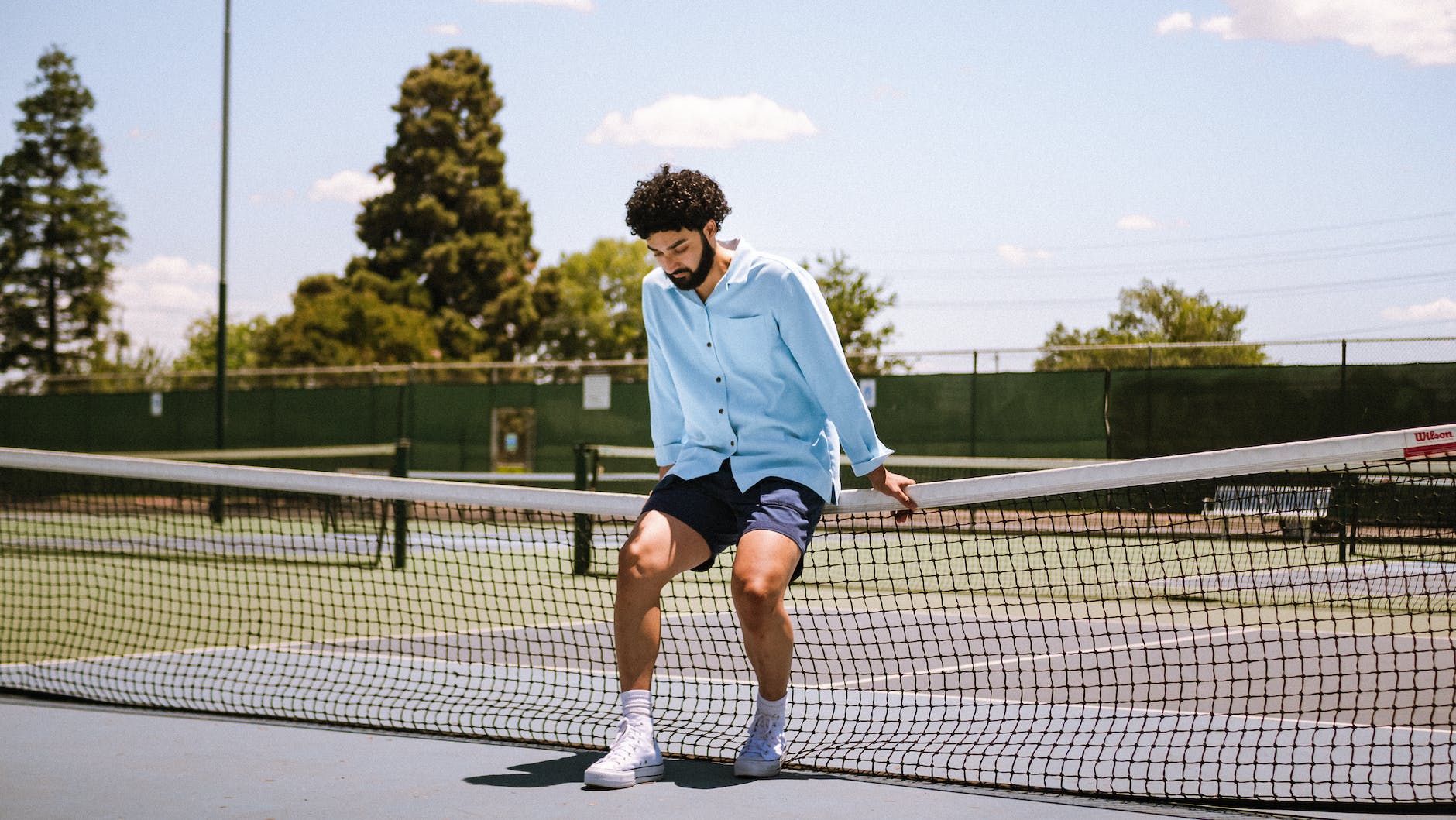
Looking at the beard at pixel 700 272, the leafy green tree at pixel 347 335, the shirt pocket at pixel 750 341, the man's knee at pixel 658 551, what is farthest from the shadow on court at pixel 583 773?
the leafy green tree at pixel 347 335

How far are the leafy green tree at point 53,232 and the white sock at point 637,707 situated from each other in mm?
42826

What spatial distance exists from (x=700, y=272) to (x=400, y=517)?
309 inches

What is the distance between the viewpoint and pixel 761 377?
13.6 ft

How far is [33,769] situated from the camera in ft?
14.1

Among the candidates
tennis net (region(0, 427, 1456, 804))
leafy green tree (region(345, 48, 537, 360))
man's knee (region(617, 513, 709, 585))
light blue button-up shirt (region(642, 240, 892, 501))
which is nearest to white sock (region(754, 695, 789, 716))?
tennis net (region(0, 427, 1456, 804))

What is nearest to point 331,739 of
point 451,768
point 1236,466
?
point 451,768

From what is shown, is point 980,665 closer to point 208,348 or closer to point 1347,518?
point 1347,518

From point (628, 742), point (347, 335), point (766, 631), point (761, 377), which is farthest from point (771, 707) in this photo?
point (347, 335)

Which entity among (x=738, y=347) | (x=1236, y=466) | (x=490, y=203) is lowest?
(x=1236, y=466)

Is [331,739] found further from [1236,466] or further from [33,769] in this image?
[1236,466]

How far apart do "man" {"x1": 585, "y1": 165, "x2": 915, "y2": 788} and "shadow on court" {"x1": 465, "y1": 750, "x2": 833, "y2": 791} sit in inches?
2.6

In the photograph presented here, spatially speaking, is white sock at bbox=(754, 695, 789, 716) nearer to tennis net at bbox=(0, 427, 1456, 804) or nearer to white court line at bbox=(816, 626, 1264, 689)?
tennis net at bbox=(0, 427, 1456, 804)

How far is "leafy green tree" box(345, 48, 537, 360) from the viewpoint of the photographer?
50656mm

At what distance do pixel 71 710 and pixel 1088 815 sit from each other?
12.6 feet
